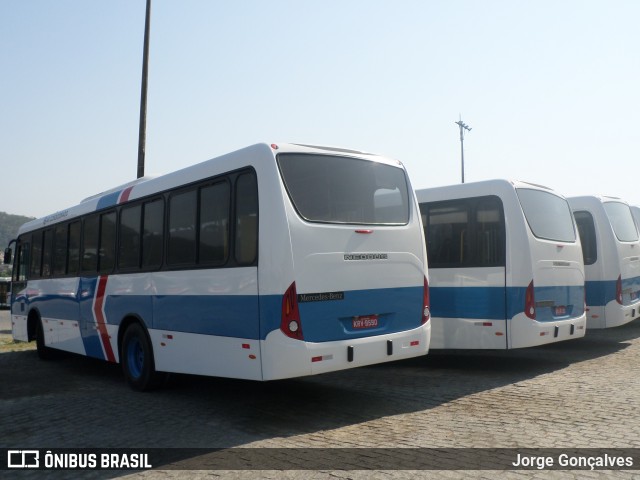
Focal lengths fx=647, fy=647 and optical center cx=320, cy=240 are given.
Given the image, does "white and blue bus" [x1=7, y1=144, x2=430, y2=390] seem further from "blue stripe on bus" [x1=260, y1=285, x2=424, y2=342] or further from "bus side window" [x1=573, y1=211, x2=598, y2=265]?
"bus side window" [x1=573, y1=211, x2=598, y2=265]

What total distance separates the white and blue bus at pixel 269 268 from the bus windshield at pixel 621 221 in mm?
6807

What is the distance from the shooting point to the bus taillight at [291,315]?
6938mm

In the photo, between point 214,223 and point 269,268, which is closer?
point 269,268

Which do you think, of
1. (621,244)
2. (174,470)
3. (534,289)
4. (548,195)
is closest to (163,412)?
(174,470)

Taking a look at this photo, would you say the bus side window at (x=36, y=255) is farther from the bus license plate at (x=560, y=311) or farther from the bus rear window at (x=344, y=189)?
the bus license plate at (x=560, y=311)

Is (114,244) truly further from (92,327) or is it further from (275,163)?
(275,163)

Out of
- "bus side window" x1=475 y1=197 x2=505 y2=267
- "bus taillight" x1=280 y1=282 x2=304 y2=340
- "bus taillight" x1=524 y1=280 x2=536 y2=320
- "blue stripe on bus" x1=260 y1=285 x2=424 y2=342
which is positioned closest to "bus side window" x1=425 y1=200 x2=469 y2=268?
"bus side window" x1=475 y1=197 x2=505 y2=267

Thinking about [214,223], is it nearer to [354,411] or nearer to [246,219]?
[246,219]

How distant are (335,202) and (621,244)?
8257mm

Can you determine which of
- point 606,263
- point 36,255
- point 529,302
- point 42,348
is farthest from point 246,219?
point 606,263

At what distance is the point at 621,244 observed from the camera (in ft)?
43.7

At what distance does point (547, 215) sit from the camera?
10961mm

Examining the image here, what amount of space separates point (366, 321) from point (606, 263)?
748cm

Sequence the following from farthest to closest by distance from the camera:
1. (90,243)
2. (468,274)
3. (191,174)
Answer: (90,243) < (468,274) < (191,174)
